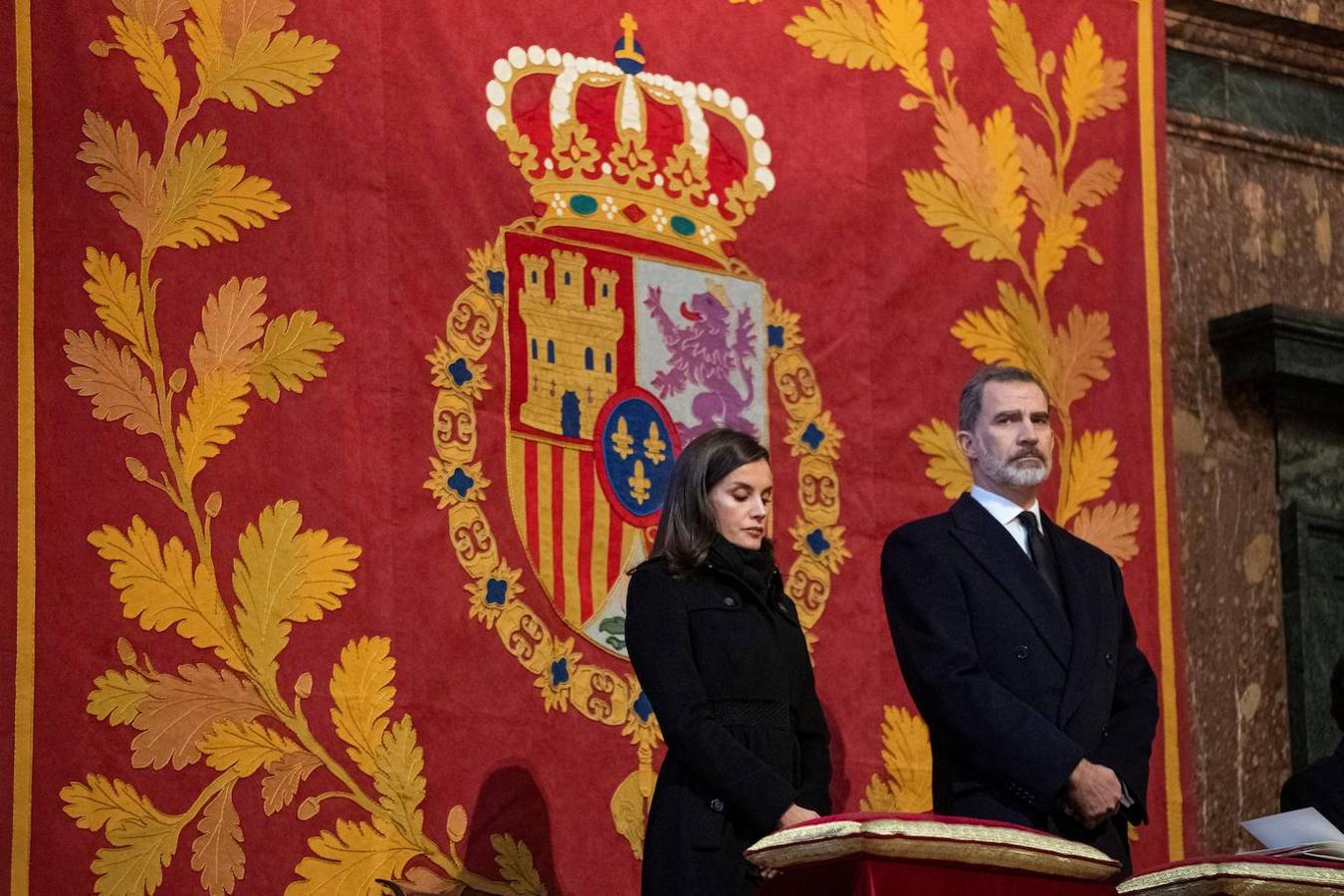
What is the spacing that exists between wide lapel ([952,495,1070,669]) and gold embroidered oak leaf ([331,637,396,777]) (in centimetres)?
142

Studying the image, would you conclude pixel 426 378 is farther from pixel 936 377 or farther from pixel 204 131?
pixel 936 377

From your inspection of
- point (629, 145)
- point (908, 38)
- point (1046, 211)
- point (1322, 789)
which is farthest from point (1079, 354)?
point (1322, 789)

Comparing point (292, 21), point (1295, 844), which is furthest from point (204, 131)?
point (1295, 844)

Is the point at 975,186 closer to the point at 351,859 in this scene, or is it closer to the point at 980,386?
the point at 980,386

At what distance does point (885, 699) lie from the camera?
614 cm

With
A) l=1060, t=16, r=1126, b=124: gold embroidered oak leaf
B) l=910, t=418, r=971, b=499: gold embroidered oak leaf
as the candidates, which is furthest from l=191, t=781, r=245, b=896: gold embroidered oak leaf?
l=1060, t=16, r=1126, b=124: gold embroidered oak leaf

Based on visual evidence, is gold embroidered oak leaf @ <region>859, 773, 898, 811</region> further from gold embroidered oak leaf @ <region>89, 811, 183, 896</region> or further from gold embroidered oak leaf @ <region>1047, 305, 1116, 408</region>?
gold embroidered oak leaf @ <region>89, 811, 183, 896</region>

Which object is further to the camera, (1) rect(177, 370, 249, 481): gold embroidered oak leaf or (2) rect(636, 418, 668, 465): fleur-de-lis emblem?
(2) rect(636, 418, 668, 465): fleur-de-lis emblem

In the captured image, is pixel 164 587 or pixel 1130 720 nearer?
pixel 1130 720

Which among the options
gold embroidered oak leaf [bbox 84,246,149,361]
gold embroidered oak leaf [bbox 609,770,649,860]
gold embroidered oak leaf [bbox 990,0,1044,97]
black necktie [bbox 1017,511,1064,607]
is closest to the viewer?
black necktie [bbox 1017,511,1064,607]

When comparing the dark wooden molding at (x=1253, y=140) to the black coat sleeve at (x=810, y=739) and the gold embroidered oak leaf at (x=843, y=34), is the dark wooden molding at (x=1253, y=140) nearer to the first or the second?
the gold embroidered oak leaf at (x=843, y=34)

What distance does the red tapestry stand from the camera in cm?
510

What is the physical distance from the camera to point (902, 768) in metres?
6.14

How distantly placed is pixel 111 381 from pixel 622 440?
1.29 metres
